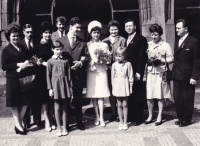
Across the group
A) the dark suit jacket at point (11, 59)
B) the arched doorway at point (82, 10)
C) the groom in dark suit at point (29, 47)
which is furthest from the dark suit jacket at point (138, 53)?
the arched doorway at point (82, 10)

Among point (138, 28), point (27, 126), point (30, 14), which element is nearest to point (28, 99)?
point (27, 126)

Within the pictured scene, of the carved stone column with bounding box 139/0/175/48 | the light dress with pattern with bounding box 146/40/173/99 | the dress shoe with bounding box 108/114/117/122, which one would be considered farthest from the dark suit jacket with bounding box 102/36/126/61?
the carved stone column with bounding box 139/0/175/48

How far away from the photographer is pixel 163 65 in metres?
6.15

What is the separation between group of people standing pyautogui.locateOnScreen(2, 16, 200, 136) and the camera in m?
5.76

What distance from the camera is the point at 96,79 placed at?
6.26 meters

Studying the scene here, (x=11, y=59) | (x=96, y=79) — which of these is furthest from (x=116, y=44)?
(x=11, y=59)

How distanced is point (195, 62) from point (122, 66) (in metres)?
1.33

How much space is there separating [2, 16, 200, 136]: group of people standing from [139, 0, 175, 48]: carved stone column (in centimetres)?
280

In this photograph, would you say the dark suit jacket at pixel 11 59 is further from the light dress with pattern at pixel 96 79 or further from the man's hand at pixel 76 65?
the light dress with pattern at pixel 96 79

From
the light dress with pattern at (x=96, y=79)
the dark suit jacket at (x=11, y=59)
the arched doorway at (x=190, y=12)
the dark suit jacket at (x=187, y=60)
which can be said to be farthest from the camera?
the arched doorway at (x=190, y=12)

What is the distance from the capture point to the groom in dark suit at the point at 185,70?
5891 millimetres

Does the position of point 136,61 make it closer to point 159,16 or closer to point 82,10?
point 159,16

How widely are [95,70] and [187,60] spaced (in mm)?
1740

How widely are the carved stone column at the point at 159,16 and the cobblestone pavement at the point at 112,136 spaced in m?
3.13
